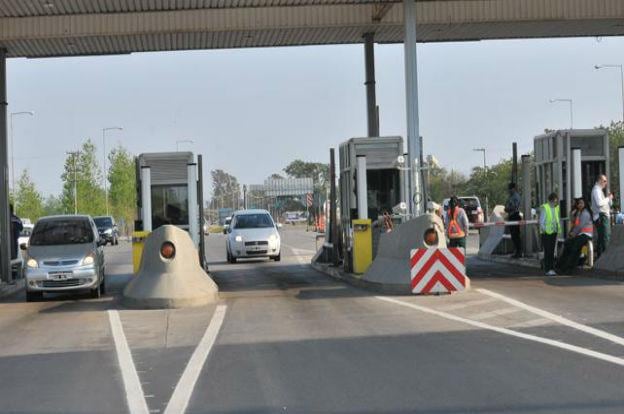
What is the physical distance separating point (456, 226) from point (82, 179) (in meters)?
57.7

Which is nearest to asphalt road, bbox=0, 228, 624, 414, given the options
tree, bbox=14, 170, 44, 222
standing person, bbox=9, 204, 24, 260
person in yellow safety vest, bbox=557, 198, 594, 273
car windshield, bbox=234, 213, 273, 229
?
person in yellow safety vest, bbox=557, 198, 594, 273

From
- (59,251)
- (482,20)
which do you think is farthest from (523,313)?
(482,20)

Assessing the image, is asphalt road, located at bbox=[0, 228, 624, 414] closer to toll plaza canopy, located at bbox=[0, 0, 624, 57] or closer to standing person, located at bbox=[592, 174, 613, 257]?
standing person, located at bbox=[592, 174, 613, 257]

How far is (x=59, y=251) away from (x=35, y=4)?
5.76 metres

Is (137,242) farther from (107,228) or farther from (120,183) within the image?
(120,183)

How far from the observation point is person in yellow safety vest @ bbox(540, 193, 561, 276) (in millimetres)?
19408

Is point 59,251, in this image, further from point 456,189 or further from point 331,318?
point 456,189

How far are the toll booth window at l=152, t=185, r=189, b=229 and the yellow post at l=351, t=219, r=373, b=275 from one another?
575 cm

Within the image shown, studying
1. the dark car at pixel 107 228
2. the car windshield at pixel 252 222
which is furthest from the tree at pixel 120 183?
the car windshield at pixel 252 222

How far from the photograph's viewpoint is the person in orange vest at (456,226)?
20000 millimetres

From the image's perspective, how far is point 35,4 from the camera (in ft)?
63.8

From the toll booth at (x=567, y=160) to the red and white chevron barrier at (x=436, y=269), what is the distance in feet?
22.3

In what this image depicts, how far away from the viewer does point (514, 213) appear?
957 inches

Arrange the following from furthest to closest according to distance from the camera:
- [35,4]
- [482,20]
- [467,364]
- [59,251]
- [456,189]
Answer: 1. [456,189]
2. [482,20]
3. [35,4]
4. [59,251]
5. [467,364]
